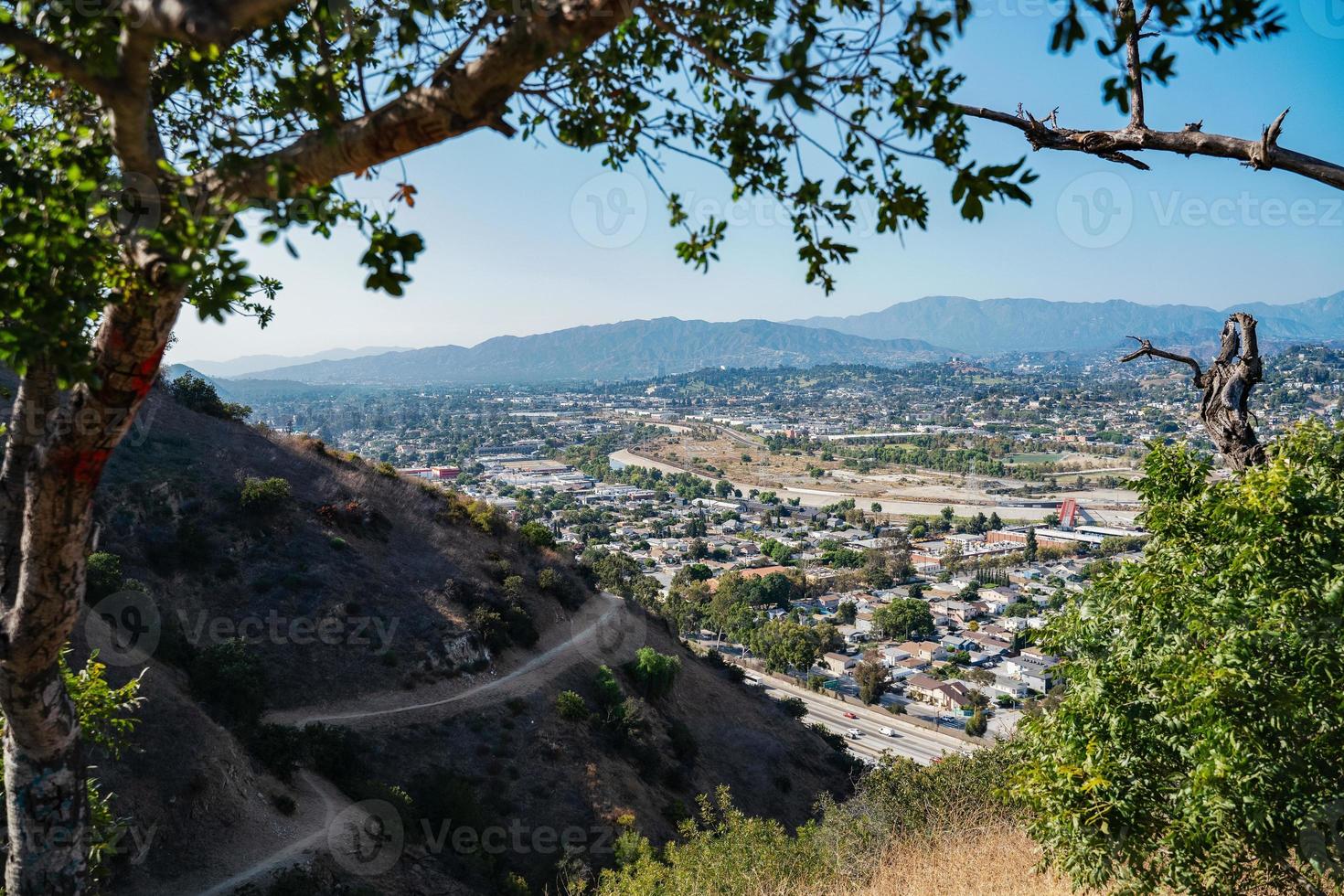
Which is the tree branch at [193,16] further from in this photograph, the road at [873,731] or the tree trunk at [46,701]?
the road at [873,731]

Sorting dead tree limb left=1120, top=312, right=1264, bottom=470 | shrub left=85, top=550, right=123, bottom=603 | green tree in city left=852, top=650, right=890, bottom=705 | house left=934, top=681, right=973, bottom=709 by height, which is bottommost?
house left=934, top=681, right=973, bottom=709

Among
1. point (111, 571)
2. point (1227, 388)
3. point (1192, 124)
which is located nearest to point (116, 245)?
point (1192, 124)

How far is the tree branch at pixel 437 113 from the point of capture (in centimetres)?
221

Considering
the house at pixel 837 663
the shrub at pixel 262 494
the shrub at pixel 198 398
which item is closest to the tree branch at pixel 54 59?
the shrub at pixel 262 494

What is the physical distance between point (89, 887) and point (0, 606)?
1281mm

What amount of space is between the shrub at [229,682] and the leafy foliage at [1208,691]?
12206 millimetres

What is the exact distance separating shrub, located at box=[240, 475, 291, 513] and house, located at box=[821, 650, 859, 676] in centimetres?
2952

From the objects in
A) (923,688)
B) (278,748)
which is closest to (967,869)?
(278,748)

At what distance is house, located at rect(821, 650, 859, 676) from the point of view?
41.1 meters

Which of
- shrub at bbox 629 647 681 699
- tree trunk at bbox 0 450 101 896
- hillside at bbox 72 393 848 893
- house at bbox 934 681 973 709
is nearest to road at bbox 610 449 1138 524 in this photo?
house at bbox 934 681 973 709

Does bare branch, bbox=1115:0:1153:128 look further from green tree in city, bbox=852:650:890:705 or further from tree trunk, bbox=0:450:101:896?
green tree in city, bbox=852:650:890:705

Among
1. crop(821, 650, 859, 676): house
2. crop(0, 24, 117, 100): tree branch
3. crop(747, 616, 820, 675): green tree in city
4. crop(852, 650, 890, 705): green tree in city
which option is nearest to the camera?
crop(0, 24, 117, 100): tree branch

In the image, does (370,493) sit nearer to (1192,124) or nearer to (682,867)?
(682,867)

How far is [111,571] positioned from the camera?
543 inches
